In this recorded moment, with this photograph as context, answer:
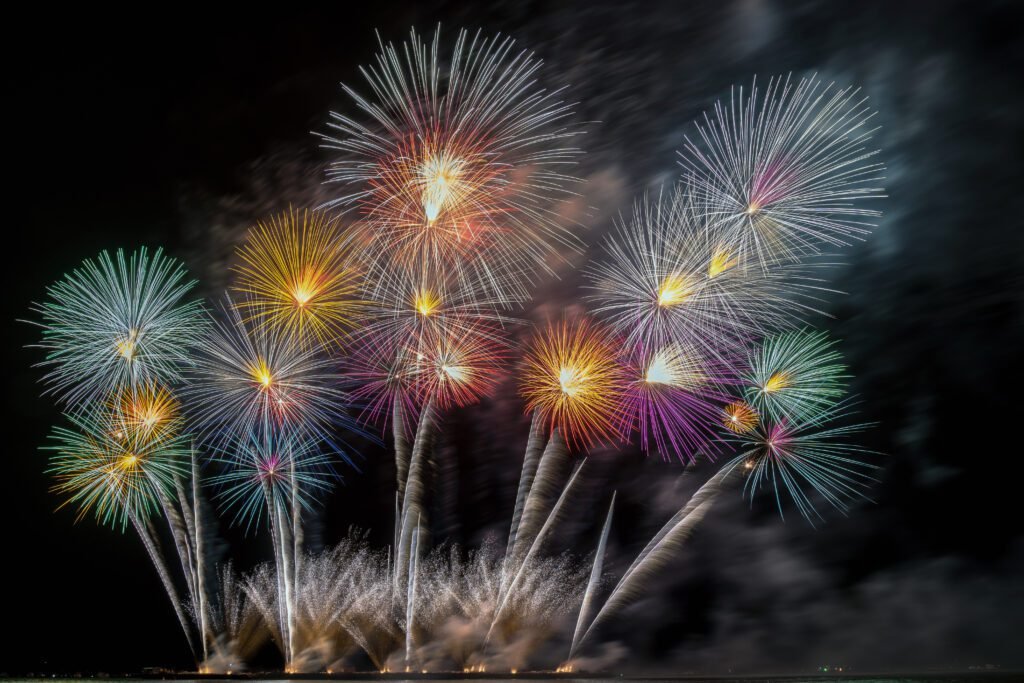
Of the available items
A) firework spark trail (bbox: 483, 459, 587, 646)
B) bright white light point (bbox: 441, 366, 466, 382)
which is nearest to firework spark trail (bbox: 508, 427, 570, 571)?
firework spark trail (bbox: 483, 459, 587, 646)

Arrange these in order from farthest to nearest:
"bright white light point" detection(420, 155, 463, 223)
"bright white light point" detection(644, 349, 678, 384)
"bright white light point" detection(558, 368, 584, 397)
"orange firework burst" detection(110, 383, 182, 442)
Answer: "orange firework burst" detection(110, 383, 182, 442) → "bright white light point" detection(558, 368, 584, 397) → "bright white light point" detection(644, 349, 678, 384) → "bright white light point" detection(420, 155, 463, 223)

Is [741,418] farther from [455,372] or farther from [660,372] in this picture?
[455,372]

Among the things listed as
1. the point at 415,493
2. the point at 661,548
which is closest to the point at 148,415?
the point at 415,493

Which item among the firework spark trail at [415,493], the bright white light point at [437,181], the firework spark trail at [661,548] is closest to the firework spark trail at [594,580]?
the firework spark trail at [661,548]

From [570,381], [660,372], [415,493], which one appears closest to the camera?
[660,372]

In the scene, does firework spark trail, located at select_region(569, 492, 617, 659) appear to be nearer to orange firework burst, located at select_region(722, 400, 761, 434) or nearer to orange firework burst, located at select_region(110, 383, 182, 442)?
orange firework burst, located at select_region(722, 400, 761, 434)

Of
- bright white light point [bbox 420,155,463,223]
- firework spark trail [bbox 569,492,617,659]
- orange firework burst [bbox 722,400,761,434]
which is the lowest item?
firework spark trail [bbox 569,492,617,659]

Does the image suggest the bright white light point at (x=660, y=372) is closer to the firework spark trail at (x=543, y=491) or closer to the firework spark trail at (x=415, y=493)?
the firework spark trail at (x=543, y=491)
